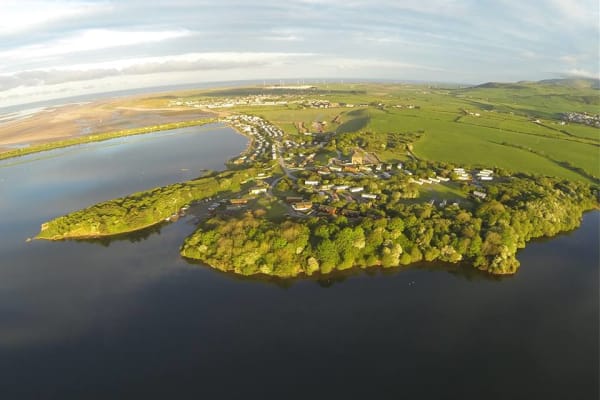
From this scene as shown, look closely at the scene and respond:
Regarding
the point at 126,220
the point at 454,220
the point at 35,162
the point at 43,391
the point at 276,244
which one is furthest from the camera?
the point at 35,162

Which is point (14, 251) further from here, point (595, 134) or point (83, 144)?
point (595, 134)

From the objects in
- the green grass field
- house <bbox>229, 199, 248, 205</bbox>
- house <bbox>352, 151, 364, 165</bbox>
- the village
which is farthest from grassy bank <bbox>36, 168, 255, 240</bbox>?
the green grass field

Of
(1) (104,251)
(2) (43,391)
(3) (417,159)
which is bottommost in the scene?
(2) (43,391)

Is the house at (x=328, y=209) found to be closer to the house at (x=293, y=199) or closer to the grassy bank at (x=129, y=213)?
the house at (x=293, y=199)

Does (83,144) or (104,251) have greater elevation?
(83,144)

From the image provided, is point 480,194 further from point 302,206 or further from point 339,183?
point 302,206

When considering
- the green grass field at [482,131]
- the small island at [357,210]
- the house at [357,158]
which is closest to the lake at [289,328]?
the small island at [357,210]

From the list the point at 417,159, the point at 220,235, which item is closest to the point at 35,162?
the point at 220,235

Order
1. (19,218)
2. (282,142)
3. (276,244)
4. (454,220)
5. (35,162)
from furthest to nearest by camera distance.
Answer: (282,142) < (35,162) < (19,218) < (454,220) < (276,244)
